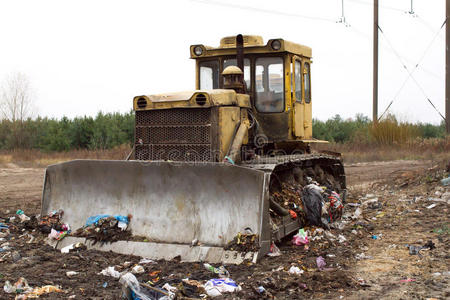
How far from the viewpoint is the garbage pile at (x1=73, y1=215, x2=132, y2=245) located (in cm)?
651

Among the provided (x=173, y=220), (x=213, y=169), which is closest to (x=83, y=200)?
(x=173, y=220)

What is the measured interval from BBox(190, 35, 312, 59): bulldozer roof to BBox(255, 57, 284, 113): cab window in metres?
0.18

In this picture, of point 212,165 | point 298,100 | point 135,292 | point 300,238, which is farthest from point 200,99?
point 135,292

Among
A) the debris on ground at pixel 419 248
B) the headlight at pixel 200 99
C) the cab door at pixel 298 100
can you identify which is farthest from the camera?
the cab door at pixel 298 100

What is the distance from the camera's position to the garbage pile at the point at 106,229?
21.4 ft

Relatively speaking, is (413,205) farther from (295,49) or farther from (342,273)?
(342,273)

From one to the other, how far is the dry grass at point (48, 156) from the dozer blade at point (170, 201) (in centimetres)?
1402

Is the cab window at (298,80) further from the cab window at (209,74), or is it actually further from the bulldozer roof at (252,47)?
the cab window at (209,74)

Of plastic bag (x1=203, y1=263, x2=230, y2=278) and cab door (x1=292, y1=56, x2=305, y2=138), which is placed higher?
cab door (x1=292, y1=56, x2=305, y2=138)

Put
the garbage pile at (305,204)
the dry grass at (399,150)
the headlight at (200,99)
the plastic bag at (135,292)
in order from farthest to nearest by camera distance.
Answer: the dry grass at (399,150)
the garbage pile at (305,204)
the headlight at (200,99)
the plastic bag at (135,292)

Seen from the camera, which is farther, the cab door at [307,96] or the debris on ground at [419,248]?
the cab door at [307,96]

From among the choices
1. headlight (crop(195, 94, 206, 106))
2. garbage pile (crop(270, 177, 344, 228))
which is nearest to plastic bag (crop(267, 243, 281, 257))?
garbage pile (crop(270, 177, 344, 228))

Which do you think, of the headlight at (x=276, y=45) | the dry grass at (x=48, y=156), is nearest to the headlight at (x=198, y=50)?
the headlight at (x=276, y=45)

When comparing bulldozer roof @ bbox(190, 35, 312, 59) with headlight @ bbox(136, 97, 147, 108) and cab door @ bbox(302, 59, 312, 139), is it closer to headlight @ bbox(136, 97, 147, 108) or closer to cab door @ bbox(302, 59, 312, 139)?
cab door @ bbox(302, 59, 312, 139)
